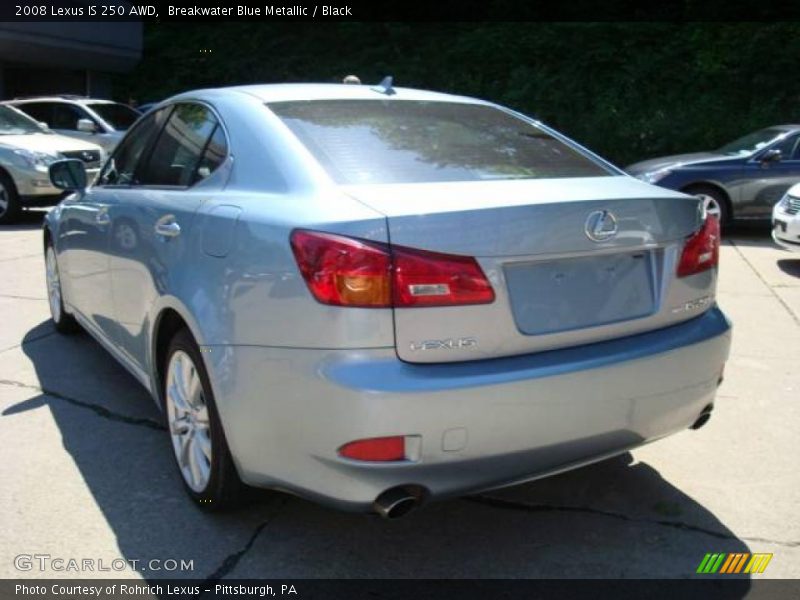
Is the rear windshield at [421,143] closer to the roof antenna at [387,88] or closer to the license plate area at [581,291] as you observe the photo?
the roof antenna at [387,88]

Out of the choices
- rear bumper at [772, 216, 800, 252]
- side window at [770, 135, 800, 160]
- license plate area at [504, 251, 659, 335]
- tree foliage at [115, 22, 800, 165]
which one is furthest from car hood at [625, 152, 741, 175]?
license plate area at [504, 251, 659, 335]

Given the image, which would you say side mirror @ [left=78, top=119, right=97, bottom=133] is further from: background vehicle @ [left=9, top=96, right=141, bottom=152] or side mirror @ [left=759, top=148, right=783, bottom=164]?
side mirror @ [left=759, top=148, right=783, bottom=164]

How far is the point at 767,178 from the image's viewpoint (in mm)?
11109

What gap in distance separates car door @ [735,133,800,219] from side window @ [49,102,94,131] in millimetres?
10621

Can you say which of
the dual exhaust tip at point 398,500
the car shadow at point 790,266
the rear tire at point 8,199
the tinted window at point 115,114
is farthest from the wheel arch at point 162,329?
the tinted window at point 115,114

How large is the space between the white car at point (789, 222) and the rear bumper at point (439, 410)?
21.5 feet

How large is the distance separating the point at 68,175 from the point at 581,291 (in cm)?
350

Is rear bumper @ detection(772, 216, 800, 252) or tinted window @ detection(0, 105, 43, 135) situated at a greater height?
rear bumper @ detection(772, 216, 800, 252)

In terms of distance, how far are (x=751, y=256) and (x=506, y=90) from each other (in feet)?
42.3

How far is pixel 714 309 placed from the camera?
3.25 meters

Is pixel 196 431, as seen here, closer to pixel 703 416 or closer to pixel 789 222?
pixel 703 416

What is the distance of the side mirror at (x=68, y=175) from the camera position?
4984mm

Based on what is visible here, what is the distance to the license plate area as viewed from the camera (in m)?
2.65

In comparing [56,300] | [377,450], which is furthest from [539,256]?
[56,300]
